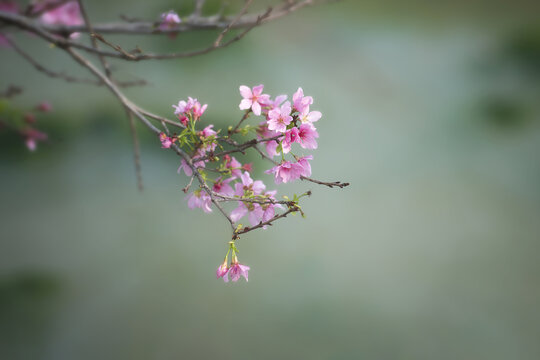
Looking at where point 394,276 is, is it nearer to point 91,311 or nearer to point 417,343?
point 417,343

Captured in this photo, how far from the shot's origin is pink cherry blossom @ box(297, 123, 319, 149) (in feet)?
1.57

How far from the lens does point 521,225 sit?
1598 millimetres

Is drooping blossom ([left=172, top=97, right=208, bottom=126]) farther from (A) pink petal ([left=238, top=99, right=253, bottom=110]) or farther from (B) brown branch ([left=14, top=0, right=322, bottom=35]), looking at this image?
(B) brown branch ([left=14, top=0, right=322, bottom=35])

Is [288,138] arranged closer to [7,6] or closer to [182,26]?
[182,26]

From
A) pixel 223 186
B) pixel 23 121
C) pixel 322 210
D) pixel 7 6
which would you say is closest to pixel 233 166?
pixel 223 186

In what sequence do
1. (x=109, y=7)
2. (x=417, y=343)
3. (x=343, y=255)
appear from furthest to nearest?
(x=109, y=7), (x=343, y=255), (x=417, y=343)

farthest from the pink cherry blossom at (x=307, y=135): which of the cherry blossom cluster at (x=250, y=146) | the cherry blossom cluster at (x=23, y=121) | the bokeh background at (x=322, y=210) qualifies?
the bokeh background at (x=322, y=210)

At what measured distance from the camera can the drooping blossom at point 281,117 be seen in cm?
47

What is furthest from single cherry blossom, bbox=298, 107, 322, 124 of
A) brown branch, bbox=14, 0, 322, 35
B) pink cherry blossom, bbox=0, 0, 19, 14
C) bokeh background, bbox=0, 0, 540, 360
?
bokeh background, bbox=0, 0, 540, 360

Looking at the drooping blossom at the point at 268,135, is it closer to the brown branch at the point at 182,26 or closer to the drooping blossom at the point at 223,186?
the drooping blossom at the point at 223,186

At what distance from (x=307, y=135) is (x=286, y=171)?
46 millimetres

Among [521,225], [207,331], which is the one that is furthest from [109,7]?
[521,225]

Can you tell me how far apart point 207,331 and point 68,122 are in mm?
877

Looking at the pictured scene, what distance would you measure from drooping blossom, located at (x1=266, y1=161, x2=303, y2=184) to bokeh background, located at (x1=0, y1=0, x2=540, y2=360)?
1.01 m
